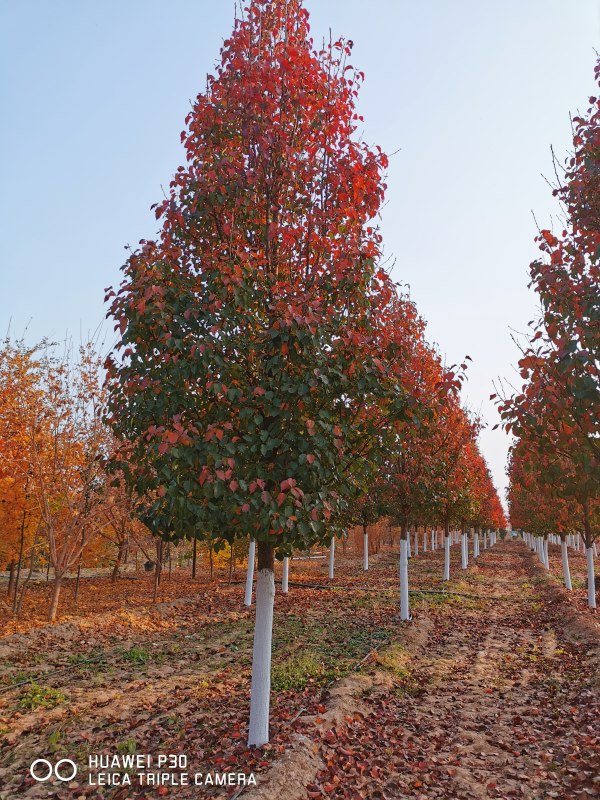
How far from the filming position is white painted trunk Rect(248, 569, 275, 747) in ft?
20.4

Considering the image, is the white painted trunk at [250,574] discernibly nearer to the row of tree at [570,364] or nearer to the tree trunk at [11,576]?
the tree trunk at [11,576]

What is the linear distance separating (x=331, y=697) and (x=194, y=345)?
5584mm

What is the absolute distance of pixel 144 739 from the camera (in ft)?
21.7

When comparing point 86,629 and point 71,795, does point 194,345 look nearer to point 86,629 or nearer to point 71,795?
point 71,795

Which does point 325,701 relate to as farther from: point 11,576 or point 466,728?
point 11,576

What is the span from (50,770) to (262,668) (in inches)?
99.6

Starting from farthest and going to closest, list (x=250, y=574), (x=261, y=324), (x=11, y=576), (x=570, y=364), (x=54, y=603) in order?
(x=11, y=576) → (x=250, y=574) → (x=54, y=603) → (x=261, y=324) → (x=570, y=364)

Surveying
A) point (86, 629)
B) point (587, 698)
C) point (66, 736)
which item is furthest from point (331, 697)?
point (86, 629)

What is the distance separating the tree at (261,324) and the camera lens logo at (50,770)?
2022mm

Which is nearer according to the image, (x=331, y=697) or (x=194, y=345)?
(x=194, y=345)

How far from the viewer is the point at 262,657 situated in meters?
6.41

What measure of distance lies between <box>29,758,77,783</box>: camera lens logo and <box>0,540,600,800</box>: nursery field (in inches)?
3.5

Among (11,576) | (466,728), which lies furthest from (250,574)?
(11,576)

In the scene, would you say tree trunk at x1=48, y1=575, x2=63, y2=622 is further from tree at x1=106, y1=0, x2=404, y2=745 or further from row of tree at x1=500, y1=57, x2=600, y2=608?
row of tree at x1=500, y1=57, x2=600, y2=608
